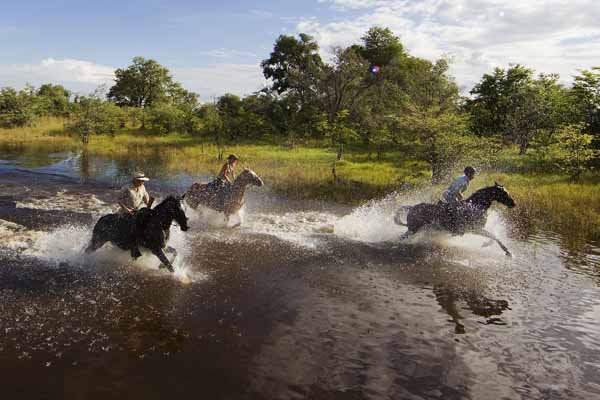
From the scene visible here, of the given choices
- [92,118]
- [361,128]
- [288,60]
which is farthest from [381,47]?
[92,118]

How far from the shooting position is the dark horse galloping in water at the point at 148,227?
8.80m

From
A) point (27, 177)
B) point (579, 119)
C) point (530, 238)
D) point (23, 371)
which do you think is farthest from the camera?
point (579, 119)

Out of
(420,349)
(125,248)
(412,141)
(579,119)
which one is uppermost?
(579,119)

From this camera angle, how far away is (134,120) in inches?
1975

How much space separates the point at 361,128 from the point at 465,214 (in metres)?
27.1

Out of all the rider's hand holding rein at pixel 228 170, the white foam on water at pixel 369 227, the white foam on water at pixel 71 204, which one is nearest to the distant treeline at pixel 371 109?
the white foam on water at pixel 369 227

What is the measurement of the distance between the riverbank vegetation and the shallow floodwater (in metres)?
6.65

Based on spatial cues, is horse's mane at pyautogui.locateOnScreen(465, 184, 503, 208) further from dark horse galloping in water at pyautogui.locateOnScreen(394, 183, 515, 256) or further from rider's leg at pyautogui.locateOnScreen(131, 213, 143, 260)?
rider's leg at pyautogui.locateOnScreen(131, 213, 143, 260)

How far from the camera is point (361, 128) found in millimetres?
37781

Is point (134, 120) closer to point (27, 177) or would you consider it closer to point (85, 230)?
point (27, 177)

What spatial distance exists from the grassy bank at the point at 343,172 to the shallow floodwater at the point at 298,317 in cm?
381

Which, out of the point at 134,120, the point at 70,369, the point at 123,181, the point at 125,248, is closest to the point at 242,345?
the point at 70,369

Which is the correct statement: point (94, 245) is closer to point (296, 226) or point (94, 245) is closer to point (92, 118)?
point (296, 226)

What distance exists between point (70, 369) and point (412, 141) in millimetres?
20463
